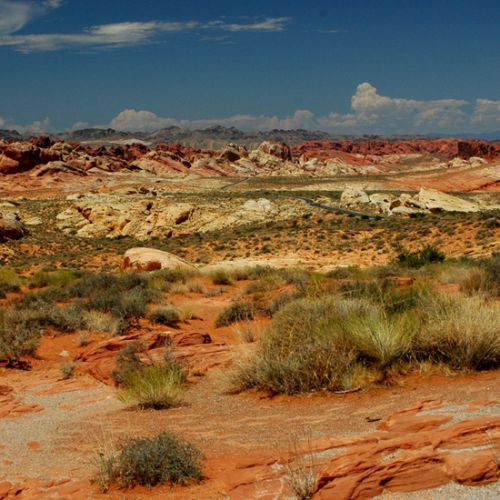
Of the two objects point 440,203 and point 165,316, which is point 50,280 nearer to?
point 165,316

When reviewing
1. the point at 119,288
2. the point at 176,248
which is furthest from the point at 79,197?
the point at 119,288

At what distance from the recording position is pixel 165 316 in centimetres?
1339

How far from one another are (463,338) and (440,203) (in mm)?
41001

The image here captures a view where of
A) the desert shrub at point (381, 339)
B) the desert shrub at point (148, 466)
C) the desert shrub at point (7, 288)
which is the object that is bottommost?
the desert shrub at point (7, 288)

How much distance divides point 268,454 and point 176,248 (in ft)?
99.9

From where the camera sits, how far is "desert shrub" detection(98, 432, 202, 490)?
462cm

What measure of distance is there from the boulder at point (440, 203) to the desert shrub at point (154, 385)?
3948 cm

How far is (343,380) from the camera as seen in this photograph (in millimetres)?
6504

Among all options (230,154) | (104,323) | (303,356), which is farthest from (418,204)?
(230,154)

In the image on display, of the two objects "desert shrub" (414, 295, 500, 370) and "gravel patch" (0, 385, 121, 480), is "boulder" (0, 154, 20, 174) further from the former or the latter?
"desert shrub" (414, 295, 500, 370)

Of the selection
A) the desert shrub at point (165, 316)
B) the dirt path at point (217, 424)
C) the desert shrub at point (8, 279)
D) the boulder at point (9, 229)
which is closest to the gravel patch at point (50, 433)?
the dirt path at point (217, 424)

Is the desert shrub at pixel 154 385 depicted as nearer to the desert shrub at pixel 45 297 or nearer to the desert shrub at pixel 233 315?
the desert shrub at pixel 233 315

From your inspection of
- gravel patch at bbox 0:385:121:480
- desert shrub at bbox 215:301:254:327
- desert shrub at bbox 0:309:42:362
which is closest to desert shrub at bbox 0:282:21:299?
desert shrub at bbox 0:309:42:362

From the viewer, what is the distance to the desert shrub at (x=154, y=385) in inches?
275
